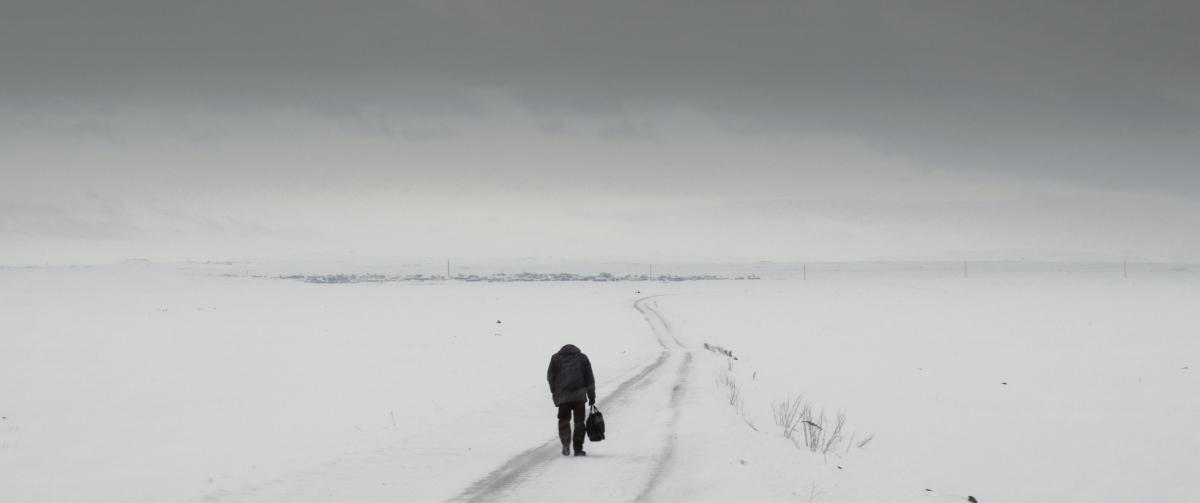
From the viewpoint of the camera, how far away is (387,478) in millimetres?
11734

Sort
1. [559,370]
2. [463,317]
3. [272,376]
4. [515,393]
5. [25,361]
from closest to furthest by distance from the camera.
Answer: [559,370] → [515,393] → [272,376] → [25,361] → [463,317]

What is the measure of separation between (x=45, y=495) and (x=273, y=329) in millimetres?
37389

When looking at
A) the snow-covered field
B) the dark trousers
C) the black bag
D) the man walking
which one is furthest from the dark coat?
the snow-covered field

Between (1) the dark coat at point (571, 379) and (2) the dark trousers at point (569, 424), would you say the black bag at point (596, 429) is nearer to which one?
(2) the dark trousers at point (569, 424)

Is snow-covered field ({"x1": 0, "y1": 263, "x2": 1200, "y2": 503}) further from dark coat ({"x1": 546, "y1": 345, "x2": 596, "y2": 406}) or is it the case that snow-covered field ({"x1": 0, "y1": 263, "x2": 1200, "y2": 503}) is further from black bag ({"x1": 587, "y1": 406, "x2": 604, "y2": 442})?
dark coat ({"x1": 546, "y1": 345, "x2": 596, "y2": 406})

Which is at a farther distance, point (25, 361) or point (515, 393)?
point (25, 361)

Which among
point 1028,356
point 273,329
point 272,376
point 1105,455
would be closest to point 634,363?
point 272,376

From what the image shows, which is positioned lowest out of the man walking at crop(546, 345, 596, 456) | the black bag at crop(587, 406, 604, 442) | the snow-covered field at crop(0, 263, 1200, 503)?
the snow-covered field at crop(0, 263, 1200, 503)

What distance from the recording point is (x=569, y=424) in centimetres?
1306

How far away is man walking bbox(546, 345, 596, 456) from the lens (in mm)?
13008

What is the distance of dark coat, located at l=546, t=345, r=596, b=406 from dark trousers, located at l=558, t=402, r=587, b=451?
0.45 feet

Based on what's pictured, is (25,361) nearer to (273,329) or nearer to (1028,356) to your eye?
(273,329)

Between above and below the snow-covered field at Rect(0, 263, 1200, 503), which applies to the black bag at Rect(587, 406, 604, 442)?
above

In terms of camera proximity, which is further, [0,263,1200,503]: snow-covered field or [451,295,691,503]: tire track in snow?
[0,263,1200,503]: snow-covered field
